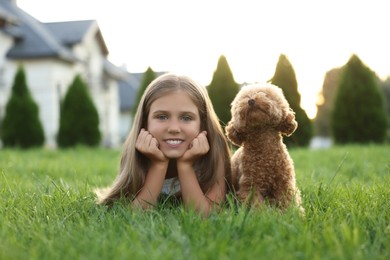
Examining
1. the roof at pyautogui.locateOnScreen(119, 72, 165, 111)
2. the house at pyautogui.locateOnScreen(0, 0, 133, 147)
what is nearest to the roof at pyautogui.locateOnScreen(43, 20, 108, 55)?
the house at pyautogui.locateOnScreen(0, 0, 133, 147)

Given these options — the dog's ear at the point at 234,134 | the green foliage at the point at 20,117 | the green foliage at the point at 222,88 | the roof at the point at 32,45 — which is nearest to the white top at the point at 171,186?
the dog's ear at the point at 234,134

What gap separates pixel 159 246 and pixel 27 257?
1.91 ft

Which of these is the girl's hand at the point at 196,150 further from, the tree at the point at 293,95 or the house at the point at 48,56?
the house at the point at 48,56

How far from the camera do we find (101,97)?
111 feet

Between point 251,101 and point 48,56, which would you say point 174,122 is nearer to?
point 251,101

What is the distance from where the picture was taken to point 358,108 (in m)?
16.3

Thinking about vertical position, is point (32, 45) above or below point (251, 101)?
above

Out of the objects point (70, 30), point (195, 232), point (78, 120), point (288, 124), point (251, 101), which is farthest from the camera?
point (70, 30)

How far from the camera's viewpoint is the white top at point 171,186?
347cm

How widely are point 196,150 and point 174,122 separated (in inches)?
9.8

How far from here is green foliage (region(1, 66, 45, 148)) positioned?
717 inches

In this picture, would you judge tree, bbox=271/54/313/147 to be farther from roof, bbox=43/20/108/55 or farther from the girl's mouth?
roof, bbox=43/20/108/55

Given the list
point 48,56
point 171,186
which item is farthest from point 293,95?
point 48,56

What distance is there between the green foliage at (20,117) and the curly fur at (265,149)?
16.6m
